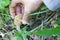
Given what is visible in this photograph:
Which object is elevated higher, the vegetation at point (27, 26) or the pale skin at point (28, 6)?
the pale skin at point (28, 6)

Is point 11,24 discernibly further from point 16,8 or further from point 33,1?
point 33,1

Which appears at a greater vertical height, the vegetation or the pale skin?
the pale skin

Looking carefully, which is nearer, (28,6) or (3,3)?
(28,6)

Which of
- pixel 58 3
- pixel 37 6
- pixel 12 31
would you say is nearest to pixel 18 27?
pixel 12 31

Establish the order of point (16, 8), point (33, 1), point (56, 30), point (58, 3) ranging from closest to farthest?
1. point (56, 30)
2. point (58, 3)
3. point (33, 1)
4. point (16, 8)

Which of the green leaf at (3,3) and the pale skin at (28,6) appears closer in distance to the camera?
the pale skin at (28,6)

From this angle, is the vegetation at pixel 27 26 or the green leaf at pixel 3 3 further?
the green leaf at pixel 3 3

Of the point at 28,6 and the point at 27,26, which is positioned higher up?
the point at 28,6

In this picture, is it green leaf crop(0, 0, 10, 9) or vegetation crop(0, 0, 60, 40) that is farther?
green leaf crop(0, 0, 10, 9)

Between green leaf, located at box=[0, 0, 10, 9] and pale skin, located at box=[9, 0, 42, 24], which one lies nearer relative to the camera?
pale skin, located at box=[9, 0, 42, 24]

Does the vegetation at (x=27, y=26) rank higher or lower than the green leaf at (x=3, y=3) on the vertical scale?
lower

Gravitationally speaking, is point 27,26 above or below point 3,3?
below
